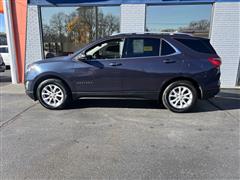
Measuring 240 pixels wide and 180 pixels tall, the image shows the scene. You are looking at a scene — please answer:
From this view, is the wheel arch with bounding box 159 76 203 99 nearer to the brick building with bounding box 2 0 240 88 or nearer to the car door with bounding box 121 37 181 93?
the car door with bounding box 121 37 181 93

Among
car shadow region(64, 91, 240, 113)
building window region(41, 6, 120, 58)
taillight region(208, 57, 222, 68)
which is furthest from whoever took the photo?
building window region(41, 6, 120, 58)

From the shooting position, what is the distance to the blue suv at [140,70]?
468cm

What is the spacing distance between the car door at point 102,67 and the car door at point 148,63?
0.18 metres

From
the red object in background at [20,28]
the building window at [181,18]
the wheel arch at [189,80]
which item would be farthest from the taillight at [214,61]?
the red object in background at [20,28]

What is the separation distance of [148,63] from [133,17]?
3.72 m

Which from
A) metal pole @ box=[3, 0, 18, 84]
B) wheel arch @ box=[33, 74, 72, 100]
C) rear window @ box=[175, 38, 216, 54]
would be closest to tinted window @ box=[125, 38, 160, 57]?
rear window @ box=[175, 38, 216, 54]

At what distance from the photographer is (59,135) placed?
3.71 meters

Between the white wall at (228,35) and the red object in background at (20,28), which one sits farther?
the red object in background at (20,28)

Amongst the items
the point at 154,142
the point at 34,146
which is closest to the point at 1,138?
the point at 34,146

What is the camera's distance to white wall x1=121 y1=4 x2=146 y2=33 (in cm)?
769

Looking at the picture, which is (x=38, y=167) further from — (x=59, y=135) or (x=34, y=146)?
(x=59, y=135)

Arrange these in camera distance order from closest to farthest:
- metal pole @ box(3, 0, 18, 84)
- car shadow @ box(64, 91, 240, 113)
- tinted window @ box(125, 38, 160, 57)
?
tinted window @ box(125, 38, 160, 57) < car shadow @ box(64, 91, 240, 113) < metal pole @ box(3, 0, 18, 84)

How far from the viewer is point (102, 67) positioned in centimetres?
479

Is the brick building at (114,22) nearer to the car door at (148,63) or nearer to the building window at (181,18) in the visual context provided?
the building window at (181,18)
